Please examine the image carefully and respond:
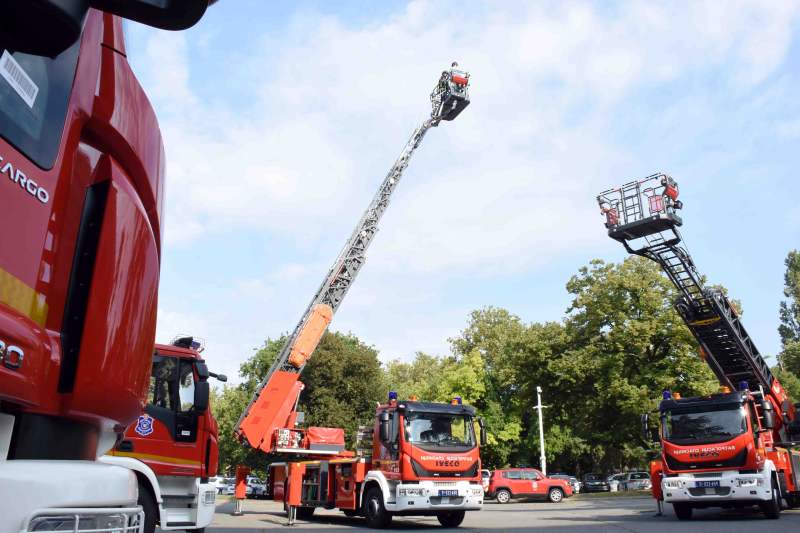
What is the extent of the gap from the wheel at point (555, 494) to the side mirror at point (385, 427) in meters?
18.9

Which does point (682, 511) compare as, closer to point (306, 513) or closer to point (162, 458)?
point (306, 513)

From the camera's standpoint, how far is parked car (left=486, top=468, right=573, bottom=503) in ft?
99.0

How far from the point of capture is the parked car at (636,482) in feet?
134

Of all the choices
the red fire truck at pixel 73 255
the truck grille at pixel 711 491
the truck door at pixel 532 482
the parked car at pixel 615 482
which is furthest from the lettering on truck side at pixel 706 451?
the parked car at pixel 615 482

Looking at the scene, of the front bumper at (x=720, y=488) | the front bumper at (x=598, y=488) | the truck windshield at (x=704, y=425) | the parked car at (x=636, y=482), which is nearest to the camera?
the front bumper at (x=720, y=488)

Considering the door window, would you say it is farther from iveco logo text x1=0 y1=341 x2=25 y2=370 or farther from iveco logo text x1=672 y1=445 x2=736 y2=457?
iveco logo text x1=672 y1=445 x2=736 y2=457

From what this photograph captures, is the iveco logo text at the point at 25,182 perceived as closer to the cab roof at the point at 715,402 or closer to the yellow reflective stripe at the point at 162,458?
the yellow reflective stripe at the point at 162,458

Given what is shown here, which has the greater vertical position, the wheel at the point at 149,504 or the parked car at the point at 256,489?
the wheel at the point at 149,504

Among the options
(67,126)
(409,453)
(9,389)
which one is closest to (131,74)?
A: (67,126)

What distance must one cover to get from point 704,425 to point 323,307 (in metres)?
10.6

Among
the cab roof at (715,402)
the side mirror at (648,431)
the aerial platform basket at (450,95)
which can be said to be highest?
the aerial platform basket at (450,95)

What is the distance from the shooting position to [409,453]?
13133mm

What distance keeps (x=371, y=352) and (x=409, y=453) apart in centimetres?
3210

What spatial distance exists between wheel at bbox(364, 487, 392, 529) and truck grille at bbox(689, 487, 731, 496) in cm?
→ 602
